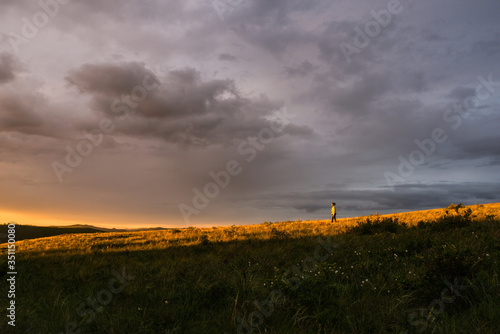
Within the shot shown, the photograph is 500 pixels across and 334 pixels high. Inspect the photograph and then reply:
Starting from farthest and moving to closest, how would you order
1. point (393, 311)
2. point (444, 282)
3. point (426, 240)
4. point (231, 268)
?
point (426, 240), point (231, 268), point (444, 282), point (393, 311)

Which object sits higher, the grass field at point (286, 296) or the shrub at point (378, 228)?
the shrub at point (378, 228)

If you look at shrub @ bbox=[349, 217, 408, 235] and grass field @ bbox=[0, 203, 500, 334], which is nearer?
grass field @ bbox=[0, 203, 500, 334]

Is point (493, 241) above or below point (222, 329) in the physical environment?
above

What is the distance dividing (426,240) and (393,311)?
555 cm

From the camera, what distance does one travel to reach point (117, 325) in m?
4.23

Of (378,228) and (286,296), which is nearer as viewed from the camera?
(286,296)

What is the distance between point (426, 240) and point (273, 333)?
724 cm

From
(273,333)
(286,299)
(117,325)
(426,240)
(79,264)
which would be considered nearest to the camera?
(273,333)

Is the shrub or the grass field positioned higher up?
the shrub

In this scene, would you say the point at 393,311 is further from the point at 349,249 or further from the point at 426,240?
the point at 426,240

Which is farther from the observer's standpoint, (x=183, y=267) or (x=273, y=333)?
(x=183, y=267)

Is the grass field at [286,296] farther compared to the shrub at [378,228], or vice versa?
the shrub at [378,228]

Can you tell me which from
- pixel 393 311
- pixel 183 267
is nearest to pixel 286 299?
pixel 393 311

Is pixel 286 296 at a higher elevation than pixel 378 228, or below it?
below
